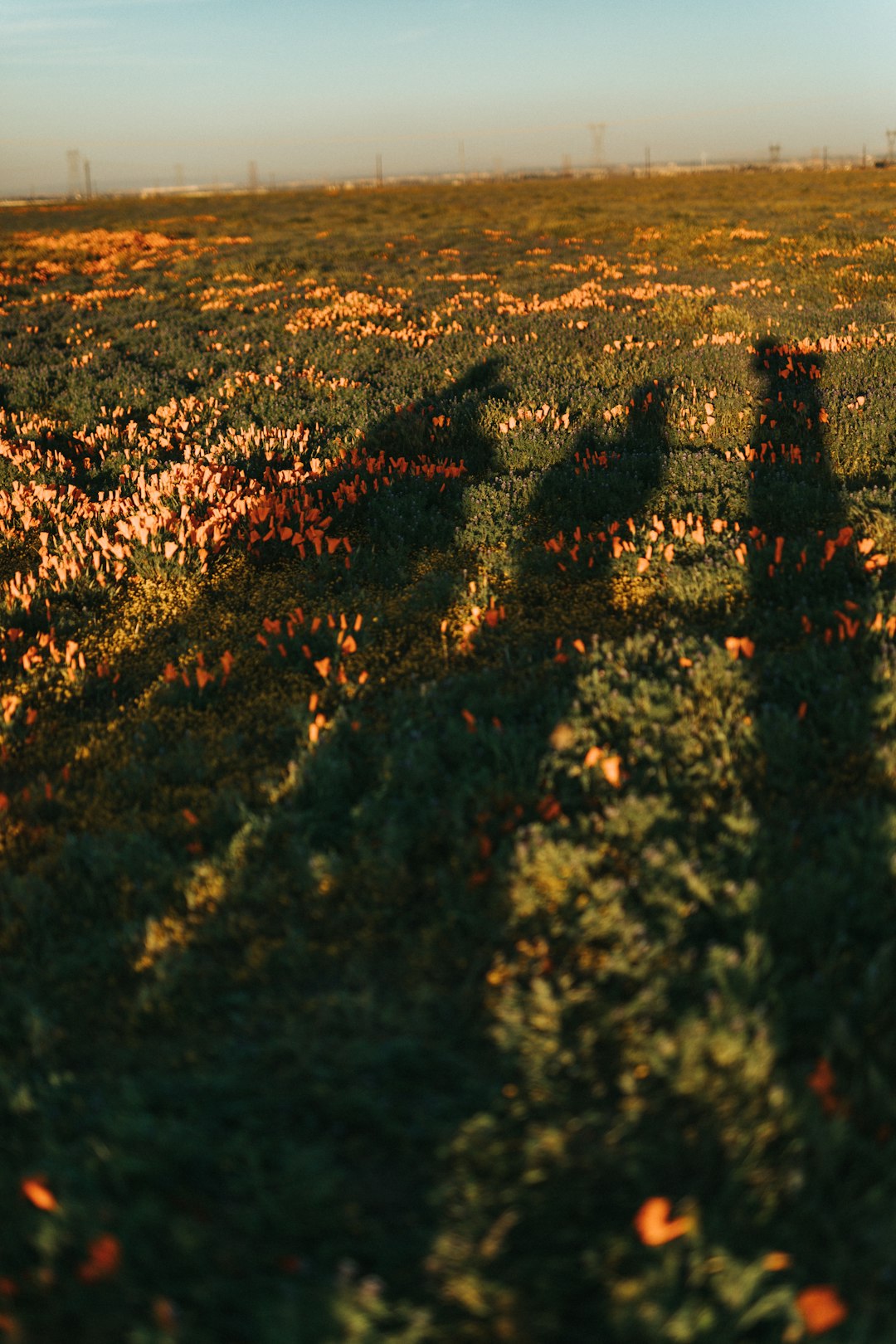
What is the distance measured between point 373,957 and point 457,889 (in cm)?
48

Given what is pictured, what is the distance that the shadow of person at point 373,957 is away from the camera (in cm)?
246

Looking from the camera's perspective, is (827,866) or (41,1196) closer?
(41,1196)

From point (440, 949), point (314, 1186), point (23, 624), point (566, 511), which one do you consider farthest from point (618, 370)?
point (314, 1186)

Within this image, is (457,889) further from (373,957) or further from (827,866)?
(827,866)

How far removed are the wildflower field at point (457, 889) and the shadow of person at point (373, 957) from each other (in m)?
0.02

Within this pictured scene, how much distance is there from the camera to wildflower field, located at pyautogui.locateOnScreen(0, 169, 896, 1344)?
7.53 ft

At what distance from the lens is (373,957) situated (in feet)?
10.9

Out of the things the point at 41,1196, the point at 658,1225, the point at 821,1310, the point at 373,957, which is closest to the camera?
the point at 821,1310

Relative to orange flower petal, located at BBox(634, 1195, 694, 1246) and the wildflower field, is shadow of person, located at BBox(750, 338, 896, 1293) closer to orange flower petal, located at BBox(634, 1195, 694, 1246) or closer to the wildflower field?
the wildflower field

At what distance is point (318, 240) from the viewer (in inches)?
1391

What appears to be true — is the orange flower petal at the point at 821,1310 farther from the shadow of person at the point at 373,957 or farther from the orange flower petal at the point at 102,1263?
the orange flower petal at the point at 102,1263

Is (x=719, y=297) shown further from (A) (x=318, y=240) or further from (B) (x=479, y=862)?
Result: (A) (x=318, y=240)

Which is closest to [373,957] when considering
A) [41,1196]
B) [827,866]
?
[41,1196]

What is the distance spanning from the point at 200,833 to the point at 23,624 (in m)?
3.34
